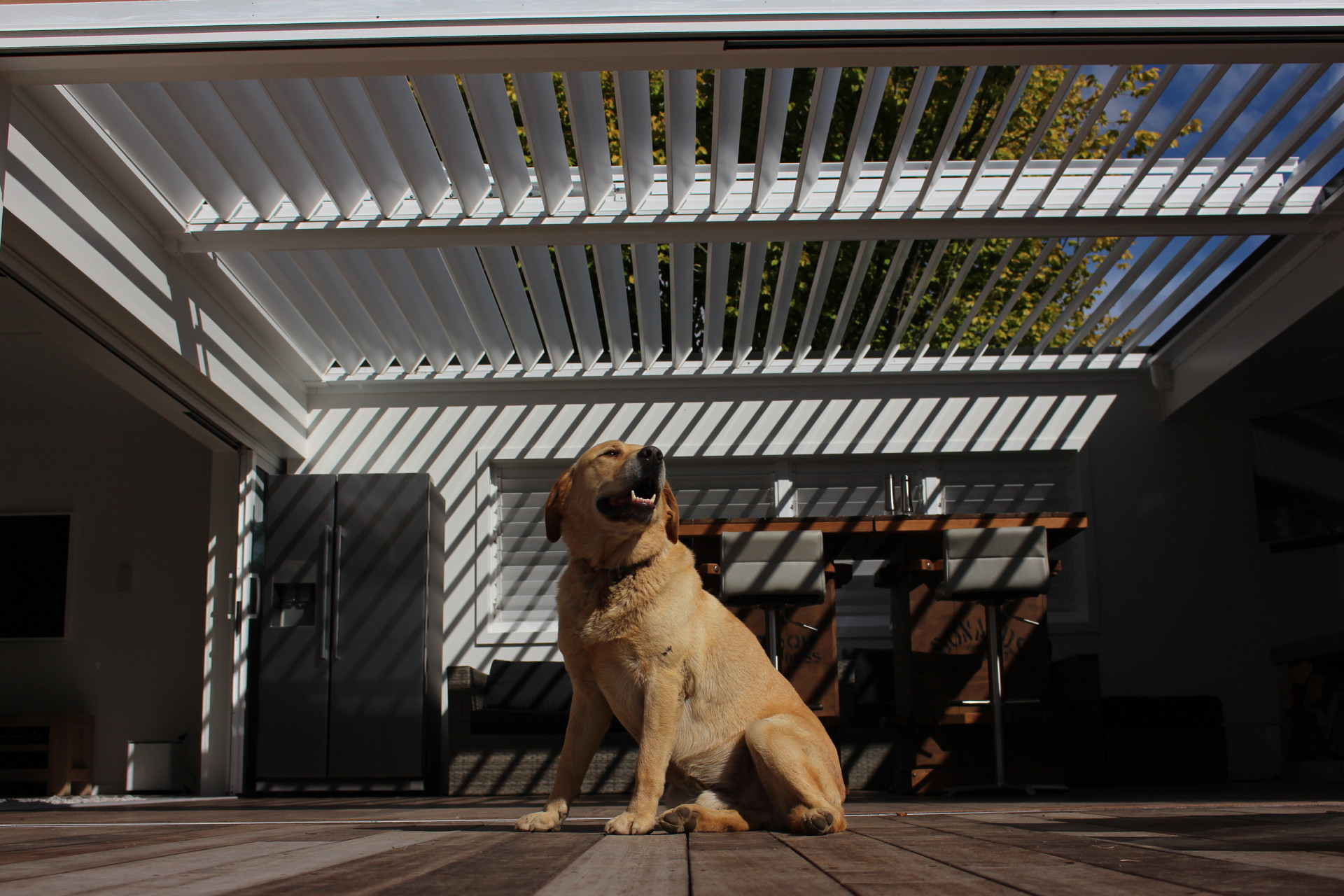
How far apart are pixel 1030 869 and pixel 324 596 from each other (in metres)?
5.79

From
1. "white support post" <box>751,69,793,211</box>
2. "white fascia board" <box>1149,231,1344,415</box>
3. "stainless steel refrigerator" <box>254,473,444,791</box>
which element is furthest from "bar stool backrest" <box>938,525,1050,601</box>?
"stainless steel refrigerator" <box>254,473,444,791</box>

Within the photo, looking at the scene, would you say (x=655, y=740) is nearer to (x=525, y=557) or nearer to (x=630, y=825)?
(x=630, y=825)

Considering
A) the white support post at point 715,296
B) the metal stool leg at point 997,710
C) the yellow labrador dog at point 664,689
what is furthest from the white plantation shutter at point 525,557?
the yellow labrador dog at point 664,689

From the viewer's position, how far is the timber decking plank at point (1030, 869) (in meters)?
1.24

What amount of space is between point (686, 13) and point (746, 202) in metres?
2.18

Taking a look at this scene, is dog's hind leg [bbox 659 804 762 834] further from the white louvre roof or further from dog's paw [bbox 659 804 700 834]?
the white louvre roof

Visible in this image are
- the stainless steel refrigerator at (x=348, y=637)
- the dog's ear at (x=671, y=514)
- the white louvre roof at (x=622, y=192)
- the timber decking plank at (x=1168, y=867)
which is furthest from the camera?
the stainless steel refrigerator at (x=348, y=637)

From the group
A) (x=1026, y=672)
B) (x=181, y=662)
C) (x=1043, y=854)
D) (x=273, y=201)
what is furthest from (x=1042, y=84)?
(x=1043, y=854)

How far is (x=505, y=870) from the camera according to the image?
1.56 meters

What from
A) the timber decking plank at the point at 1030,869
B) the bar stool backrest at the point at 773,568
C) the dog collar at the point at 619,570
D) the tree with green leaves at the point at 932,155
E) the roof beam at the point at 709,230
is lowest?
the timber decking plank at the point at 1030,869

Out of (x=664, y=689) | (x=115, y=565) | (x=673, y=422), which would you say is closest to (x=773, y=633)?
(x=664, y=689)

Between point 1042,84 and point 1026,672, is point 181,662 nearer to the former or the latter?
point 1026,672

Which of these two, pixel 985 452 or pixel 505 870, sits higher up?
pixel 985 452

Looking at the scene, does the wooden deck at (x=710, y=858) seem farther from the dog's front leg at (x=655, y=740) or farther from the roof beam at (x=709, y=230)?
the roof beam at (x=709, y=230)
